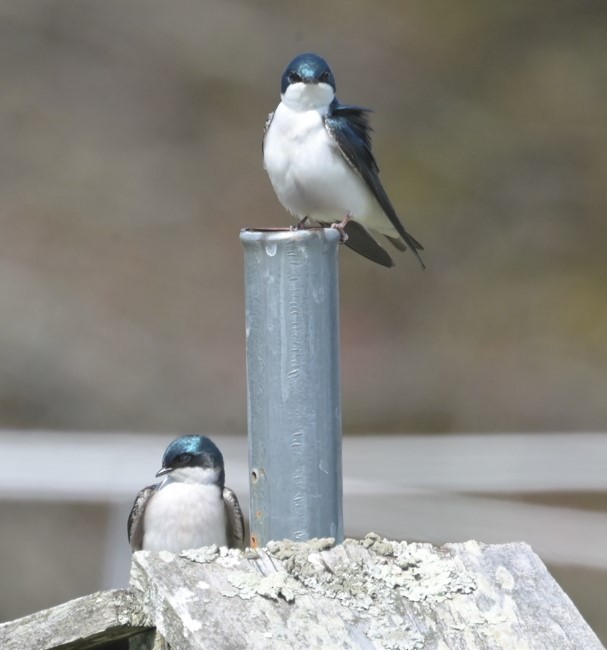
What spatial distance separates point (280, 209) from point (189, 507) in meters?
6.91

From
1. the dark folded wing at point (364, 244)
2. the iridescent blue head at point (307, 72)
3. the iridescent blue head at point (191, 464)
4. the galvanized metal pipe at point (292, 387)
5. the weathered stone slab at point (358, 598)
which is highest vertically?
the iridescent blue head at point (307, 72)

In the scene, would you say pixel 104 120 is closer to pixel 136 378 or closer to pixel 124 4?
pixel 124 4

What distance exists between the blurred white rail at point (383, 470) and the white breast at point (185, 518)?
128 centimetres

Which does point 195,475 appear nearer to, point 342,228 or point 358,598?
point 342,228

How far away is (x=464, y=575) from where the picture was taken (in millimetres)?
1790

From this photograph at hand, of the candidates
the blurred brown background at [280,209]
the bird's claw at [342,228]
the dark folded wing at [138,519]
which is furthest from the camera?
the blurred brown background at [280,209]

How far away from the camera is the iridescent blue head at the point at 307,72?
9.46ft

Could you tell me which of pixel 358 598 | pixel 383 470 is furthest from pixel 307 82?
pixel 383 470

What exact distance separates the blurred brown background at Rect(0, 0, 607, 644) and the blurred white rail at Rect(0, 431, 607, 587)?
3763 millimetres

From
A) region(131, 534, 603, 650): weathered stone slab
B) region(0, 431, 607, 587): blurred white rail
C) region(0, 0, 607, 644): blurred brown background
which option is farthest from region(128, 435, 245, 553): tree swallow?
region(0, 0, 607, 644): blurred brown background

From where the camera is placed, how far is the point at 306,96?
9.55ft

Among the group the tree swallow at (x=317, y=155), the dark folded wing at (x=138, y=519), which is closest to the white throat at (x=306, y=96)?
the tree swallow at (x=317, y=155)

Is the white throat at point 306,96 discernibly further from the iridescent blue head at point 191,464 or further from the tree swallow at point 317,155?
the iridescent blue head at point 191,464

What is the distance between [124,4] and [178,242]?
1.70 meters
